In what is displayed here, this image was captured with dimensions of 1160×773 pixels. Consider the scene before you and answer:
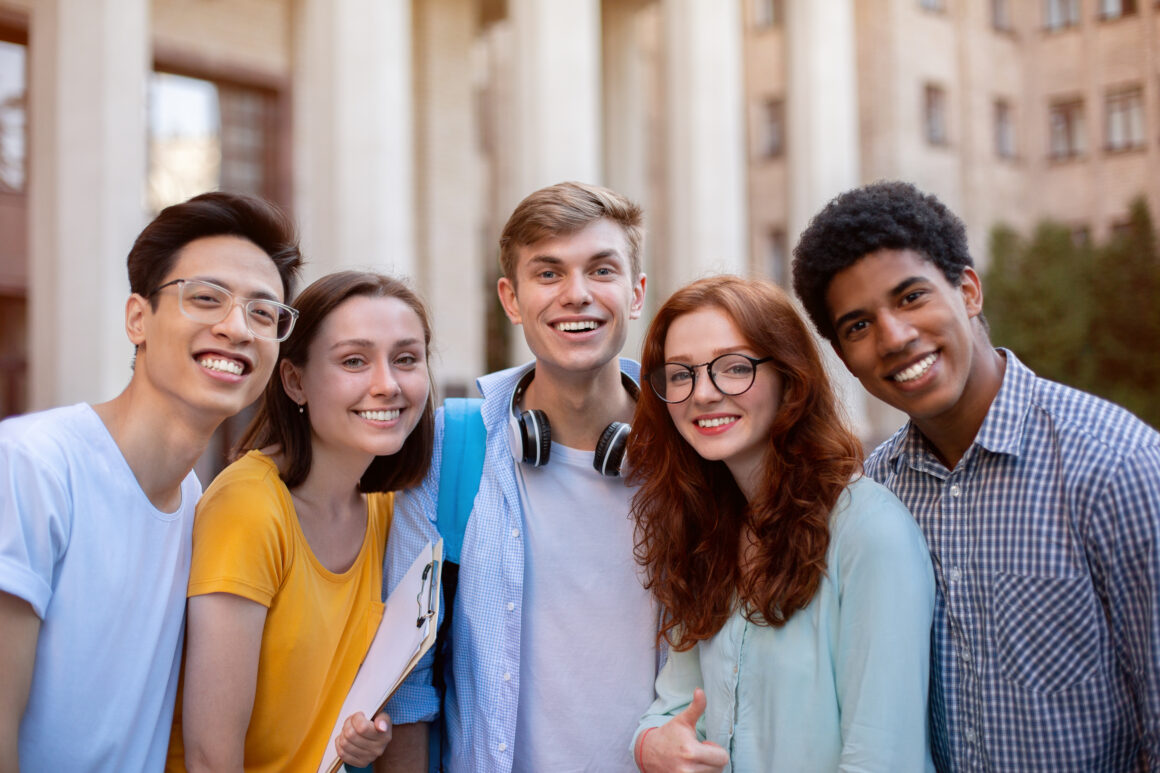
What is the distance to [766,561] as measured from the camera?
2.71 m

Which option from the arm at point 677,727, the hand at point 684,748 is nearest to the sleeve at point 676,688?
the arm at point 677,727

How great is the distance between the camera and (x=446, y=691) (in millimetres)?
3461

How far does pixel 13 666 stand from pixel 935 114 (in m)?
32.0

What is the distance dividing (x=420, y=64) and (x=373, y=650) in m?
18.2

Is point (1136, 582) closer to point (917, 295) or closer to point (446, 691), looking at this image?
point (917, 295)

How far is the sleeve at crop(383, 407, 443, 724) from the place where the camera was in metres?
3.27

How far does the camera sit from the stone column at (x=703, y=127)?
18.1 meters

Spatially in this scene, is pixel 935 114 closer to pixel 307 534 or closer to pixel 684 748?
pixel 307 534

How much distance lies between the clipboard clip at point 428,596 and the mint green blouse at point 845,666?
822 mm

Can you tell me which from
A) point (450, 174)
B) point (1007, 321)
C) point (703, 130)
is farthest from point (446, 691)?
point (1007, 321)

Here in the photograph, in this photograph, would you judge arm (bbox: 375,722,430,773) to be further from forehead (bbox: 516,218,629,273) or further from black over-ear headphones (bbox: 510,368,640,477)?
forehead (bbox: 516,218,629,273)

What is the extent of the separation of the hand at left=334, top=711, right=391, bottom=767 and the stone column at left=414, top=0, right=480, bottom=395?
16330mm

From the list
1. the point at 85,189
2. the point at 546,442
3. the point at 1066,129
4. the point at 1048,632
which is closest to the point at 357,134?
the point at 85,189

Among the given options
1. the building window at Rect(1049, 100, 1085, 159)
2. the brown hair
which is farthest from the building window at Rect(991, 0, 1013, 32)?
the brown hair
